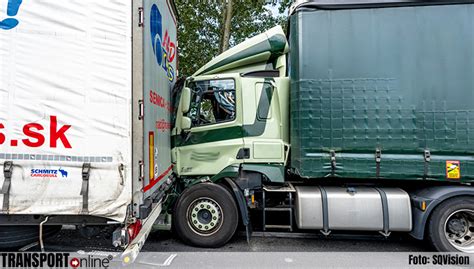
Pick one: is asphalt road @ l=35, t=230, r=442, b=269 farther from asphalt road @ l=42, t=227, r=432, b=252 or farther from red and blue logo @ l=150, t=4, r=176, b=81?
red and blue logo @ l=150, t=4, r=176, b=81

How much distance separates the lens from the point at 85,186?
2637 millimetres

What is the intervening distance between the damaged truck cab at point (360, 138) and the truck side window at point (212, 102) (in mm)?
107

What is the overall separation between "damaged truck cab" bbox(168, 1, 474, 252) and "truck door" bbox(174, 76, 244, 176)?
2 cm

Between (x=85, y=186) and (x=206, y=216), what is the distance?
1.93 meters

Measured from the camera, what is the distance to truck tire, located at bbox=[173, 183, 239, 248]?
4109 millimetres

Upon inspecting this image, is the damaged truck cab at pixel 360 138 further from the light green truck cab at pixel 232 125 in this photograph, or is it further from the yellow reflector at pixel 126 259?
the yellow reflector at pixel 126 259

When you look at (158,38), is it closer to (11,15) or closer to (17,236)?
(11,15)

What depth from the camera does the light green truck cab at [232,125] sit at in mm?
4309

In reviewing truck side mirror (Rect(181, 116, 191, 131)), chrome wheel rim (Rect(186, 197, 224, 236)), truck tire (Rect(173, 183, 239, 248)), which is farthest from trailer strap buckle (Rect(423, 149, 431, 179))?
truck side mirror (Rect(181, 116, 191, 131))

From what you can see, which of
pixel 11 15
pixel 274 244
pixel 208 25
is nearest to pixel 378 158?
pixel 274 244

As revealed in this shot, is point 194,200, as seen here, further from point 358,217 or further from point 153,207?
point 358,217

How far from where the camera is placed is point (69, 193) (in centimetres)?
266

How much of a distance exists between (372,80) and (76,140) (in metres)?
3.55

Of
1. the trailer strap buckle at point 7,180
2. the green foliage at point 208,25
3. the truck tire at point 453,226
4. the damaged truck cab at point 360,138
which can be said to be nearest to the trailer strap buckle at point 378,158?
the damaged truck cab at point 360,138
